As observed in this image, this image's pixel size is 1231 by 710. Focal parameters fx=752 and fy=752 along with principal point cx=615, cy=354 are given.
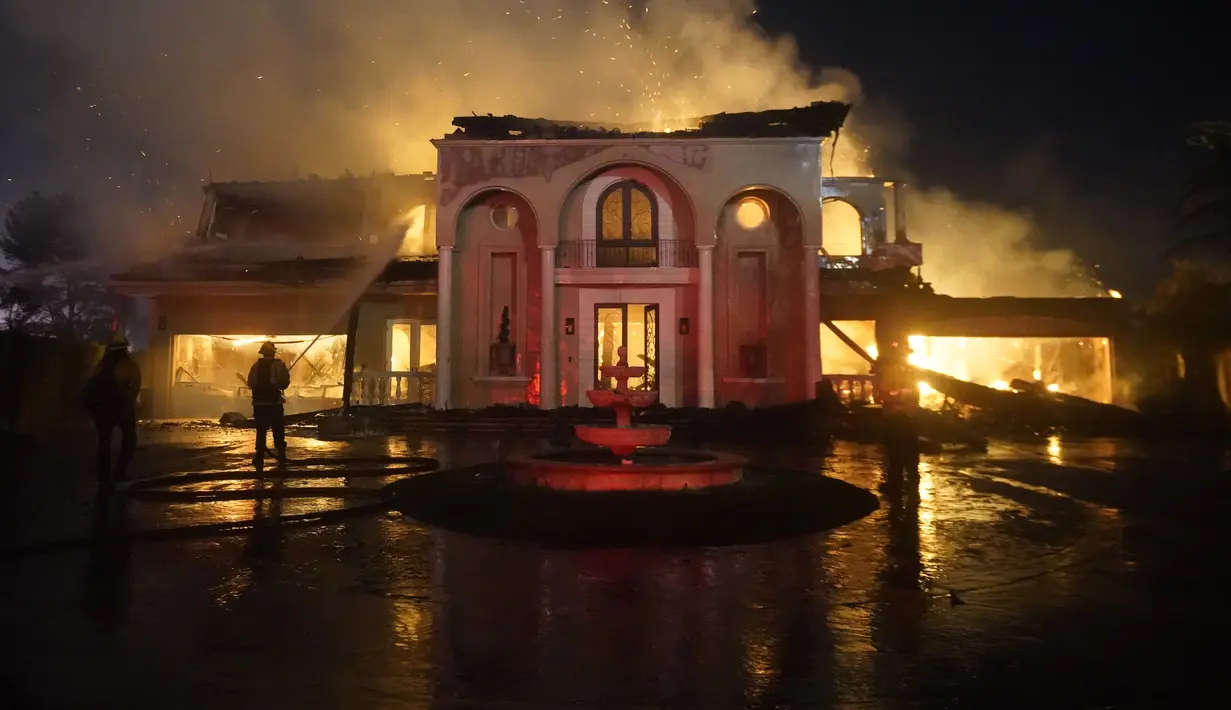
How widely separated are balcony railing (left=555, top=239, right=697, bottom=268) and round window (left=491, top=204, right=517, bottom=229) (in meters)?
1.66

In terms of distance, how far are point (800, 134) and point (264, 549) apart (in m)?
17.3

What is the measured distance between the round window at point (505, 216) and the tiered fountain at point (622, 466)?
12.8 m

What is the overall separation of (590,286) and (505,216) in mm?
3144

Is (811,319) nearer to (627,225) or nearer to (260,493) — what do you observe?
(627,225)

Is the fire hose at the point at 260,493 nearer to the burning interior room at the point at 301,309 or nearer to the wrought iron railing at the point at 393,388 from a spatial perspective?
the wrought iron railing at the point at 393,388

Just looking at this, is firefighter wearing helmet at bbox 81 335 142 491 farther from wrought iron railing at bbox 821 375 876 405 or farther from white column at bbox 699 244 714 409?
wrought iron railing at bbox 821 375 876 405

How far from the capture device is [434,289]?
20953 mm

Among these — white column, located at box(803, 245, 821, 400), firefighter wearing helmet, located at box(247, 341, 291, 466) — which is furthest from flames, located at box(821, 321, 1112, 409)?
firefighter wearing helmet, located at box(247, 341, 291, 466)

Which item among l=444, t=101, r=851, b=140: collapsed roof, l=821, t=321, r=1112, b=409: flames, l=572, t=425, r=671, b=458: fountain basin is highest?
l=444, t=101, r=851, b=140: collapsed roof

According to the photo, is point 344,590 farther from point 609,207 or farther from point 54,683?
point 609,207

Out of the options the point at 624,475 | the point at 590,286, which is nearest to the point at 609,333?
the point at 590,286

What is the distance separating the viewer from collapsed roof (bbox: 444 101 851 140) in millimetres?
19312

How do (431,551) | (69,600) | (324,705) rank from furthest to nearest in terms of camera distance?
(431,551) < (69,600) < (324,705)

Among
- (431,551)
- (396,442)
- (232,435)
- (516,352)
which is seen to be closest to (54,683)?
(431,551)
